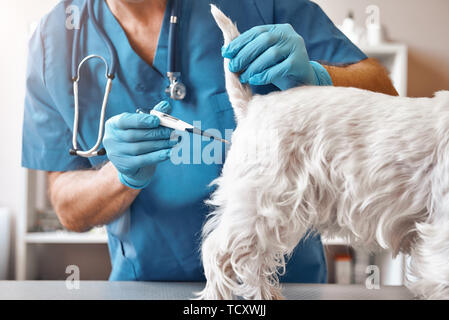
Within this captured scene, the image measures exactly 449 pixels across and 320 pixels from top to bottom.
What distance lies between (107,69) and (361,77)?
1.81 feet

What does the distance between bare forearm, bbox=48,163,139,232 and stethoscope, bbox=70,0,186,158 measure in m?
0.08

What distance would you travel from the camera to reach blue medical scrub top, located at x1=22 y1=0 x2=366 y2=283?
2.96ft

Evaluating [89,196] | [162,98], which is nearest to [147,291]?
[89,196]

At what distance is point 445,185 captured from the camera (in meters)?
0.50

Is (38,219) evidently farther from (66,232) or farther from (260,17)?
(260,17)

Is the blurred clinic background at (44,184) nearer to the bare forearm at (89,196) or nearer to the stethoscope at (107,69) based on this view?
the stethoscope at (107,69)

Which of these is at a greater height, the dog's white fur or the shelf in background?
the dog's white fur

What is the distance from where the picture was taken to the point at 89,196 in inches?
37.4

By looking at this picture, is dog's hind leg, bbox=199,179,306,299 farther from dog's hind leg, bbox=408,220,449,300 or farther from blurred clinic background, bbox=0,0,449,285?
blurred clinic background, bbox=0,0,449,285

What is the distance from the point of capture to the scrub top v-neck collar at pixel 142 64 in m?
0.90

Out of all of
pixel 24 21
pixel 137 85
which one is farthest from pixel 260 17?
pixel 24 21

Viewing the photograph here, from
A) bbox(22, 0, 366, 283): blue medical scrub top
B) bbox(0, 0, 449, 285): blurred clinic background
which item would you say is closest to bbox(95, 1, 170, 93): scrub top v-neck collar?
bbox(22, 0, 366, 283): blue medical scrub top

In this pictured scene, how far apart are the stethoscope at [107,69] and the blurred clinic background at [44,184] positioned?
1.67 ft

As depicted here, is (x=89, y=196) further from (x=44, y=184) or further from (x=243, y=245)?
(x=44, y=184)
